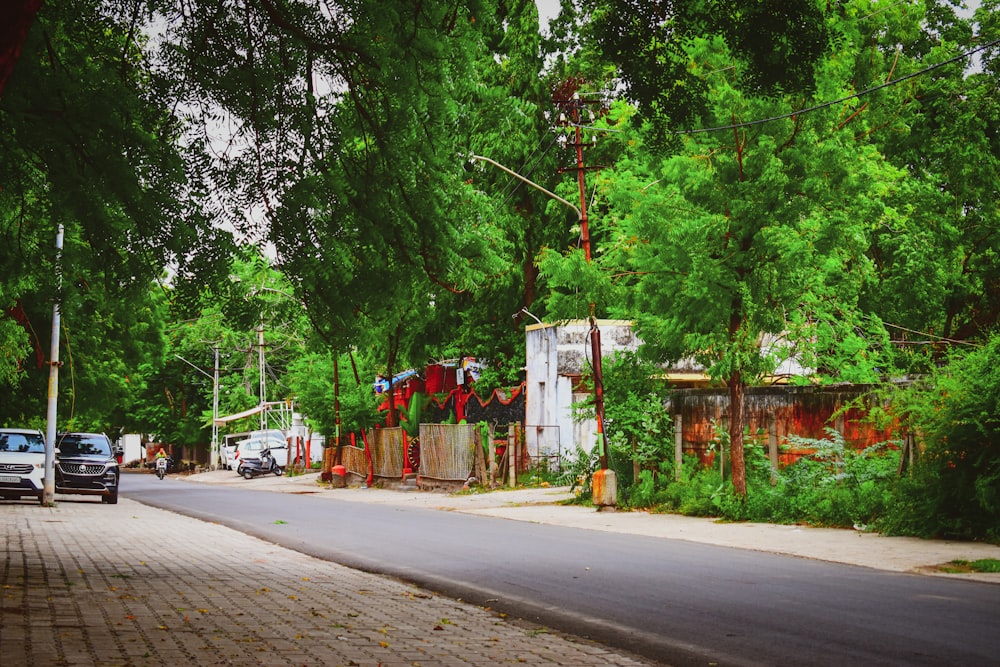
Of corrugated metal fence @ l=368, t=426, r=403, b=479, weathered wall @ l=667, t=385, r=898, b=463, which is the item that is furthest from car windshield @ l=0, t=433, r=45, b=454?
weathered wall @ l=667, t=385, r=898, b=463

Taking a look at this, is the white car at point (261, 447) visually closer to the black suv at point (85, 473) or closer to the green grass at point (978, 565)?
the black suv at point (85, 473)

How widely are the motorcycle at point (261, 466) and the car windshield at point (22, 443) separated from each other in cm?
2902

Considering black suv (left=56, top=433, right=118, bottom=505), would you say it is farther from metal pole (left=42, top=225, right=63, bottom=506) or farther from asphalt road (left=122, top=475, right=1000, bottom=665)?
asphalt road (left=122, top=475, right=1000, bottom=665)

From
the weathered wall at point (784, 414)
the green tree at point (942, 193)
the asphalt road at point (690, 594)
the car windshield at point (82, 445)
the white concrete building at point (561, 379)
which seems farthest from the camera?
the white concrete building at point (561, 379)

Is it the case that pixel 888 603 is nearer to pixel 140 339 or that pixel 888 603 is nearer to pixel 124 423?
pixel 140 339

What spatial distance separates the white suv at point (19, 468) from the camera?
29531 millimetres

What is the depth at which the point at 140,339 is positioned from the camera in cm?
3791

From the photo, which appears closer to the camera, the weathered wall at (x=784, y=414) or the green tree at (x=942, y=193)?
the weathered wall at (x=784, y=414)

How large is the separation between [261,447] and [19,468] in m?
34.6

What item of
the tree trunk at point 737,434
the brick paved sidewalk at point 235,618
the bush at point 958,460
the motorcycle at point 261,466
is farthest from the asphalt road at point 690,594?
the motorcycle at point 261,466

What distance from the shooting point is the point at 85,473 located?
31594 mm

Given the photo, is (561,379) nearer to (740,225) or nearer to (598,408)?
(598,408)

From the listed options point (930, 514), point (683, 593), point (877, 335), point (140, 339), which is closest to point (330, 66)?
point (683, 593)

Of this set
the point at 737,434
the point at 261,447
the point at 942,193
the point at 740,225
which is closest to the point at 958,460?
the point at 737,434
